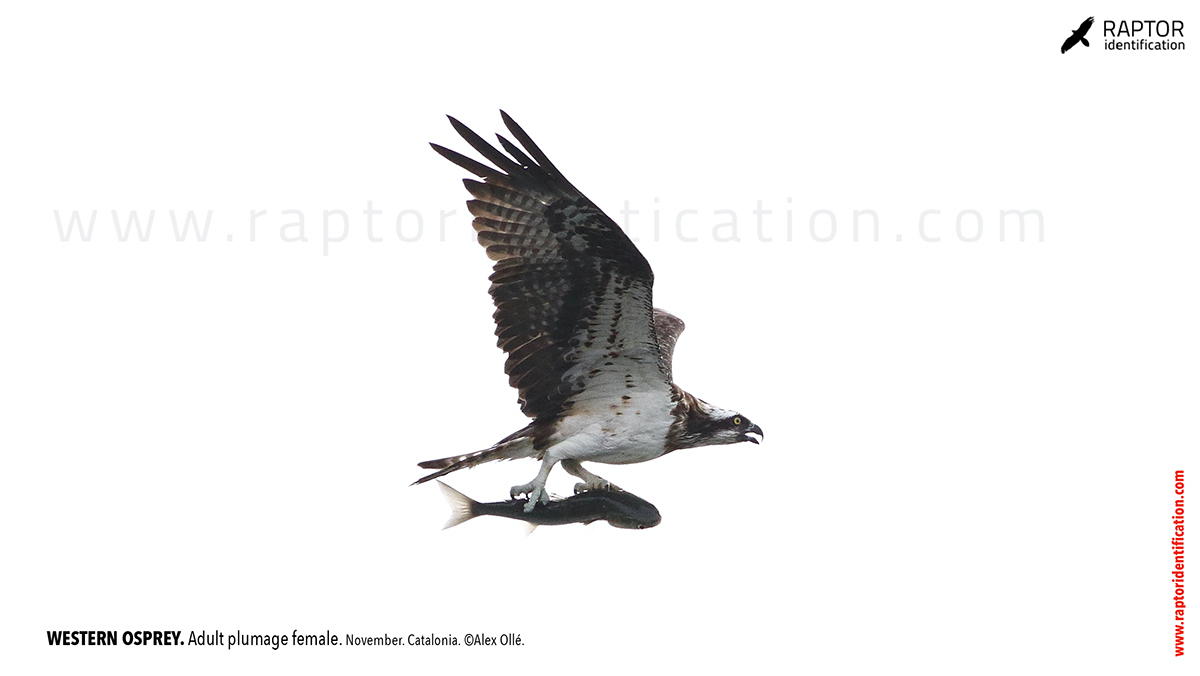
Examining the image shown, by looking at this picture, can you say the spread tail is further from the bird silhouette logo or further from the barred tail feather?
the bird silhouette logo

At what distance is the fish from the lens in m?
8.25

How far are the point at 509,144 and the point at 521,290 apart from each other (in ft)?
3.22

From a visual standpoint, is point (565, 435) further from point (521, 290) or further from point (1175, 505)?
point (1175, 505)

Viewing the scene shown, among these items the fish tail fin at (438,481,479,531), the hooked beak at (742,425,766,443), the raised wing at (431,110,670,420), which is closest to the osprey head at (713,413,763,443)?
the hooked beak at (742,425,766,443)

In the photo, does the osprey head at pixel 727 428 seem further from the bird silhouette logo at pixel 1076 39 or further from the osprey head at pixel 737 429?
the bird silhouette logo at pixel 1076 39

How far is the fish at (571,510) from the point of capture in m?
8.25

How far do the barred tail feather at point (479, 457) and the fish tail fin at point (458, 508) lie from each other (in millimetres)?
162

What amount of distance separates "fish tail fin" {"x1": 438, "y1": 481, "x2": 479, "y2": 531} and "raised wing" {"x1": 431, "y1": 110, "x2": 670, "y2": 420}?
29.6 inches

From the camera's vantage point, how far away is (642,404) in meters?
8.39

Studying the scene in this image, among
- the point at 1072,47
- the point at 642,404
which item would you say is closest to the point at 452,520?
the point at 642,404

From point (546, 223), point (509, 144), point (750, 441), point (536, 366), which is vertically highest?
point (509, 144)

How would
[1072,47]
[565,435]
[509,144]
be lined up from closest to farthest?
[509,144]
[565,435]
[1072,47]

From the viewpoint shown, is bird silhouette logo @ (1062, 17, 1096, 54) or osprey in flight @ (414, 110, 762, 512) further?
bird silhouette logo @ (1062, 17, 1096, 54)

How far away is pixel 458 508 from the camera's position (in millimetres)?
8289
